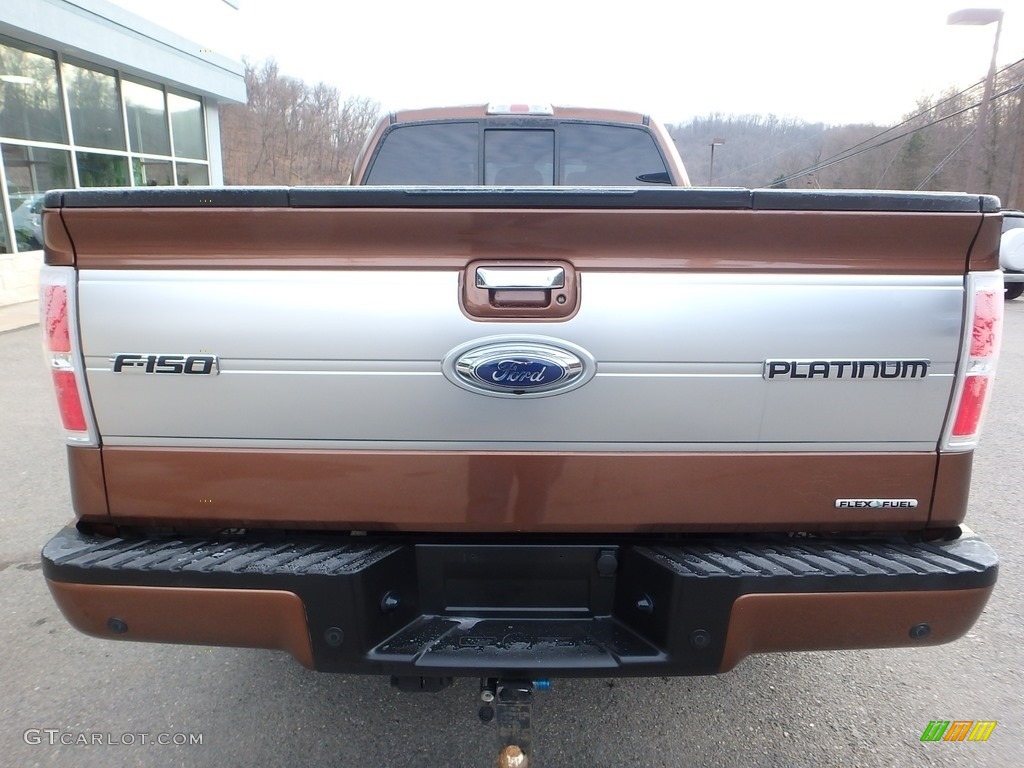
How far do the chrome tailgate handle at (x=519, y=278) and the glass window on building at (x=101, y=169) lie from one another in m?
16.0

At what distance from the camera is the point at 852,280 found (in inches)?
67.2

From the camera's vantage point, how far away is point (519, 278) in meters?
1.69

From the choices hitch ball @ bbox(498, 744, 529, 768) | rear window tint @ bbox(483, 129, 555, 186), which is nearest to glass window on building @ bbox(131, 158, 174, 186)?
rear window tint @ bbox(483, 129, 555, 186)

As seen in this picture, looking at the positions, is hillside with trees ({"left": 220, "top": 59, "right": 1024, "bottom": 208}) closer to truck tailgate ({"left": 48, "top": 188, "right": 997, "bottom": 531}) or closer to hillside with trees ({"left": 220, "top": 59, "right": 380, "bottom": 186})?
hillside with trees ({"left": 220, "top": 59, "right": 380, "bottom": 186})

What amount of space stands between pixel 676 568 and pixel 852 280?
0.88 metres

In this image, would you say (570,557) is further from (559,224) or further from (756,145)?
(756,145)

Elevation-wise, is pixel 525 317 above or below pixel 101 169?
below

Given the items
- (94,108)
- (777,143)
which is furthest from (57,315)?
(777,143)

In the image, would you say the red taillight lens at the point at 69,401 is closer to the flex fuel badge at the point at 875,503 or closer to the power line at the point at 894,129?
the flex fuel badge at the point at 875,503

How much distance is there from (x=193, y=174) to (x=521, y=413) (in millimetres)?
21597

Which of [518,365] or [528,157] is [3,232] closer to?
[528,157]

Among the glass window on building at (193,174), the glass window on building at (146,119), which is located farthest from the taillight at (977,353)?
the glass window on building at (193,174)

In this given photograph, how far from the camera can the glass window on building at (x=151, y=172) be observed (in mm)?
16656

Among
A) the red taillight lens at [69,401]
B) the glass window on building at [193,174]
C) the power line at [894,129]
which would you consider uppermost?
the power line at [894,129]
